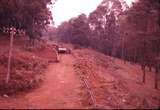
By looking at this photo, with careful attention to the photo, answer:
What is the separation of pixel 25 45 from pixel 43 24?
18.6ft

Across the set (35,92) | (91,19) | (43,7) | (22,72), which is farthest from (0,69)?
(91,19)

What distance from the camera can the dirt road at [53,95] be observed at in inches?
781

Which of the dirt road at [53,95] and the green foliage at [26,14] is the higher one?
the green foliage at [26,14]

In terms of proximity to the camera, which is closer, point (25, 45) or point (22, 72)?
point (22, 72)

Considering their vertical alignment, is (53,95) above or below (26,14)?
below

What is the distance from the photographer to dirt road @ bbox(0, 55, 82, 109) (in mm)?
19844

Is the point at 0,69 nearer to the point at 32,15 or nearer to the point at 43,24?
the point at 32,15

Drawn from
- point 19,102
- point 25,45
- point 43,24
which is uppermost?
point 43,24

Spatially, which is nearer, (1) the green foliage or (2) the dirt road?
(2) the dirt road

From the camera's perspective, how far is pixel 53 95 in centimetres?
2264

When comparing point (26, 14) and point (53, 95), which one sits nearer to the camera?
point (53, 95)

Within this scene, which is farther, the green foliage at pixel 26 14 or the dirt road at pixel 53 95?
the green foliage at pixel 26 14

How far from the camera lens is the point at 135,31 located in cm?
3591

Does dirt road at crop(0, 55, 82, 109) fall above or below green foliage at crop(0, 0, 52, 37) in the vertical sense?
below
